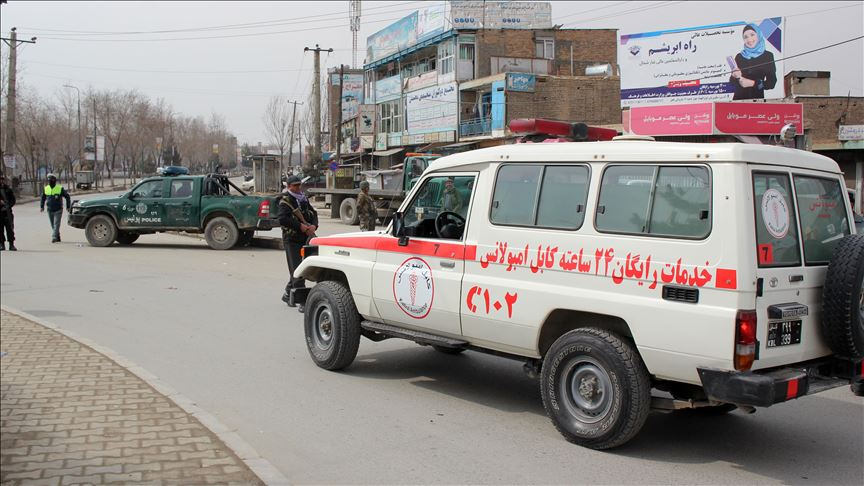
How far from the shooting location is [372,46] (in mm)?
62562

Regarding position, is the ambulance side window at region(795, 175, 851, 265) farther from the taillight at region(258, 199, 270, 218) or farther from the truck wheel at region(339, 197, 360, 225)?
the truck wheel at region(339, 197, 360, 225)

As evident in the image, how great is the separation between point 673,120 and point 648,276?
1098 inches

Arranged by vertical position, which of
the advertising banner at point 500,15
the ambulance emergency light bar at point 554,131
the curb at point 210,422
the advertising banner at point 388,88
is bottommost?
the curb at point 210,422

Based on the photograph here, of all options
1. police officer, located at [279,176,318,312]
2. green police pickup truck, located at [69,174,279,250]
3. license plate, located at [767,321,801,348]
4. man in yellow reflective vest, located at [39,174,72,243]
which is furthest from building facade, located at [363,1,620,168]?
license plate, located at [767,321,801,348]

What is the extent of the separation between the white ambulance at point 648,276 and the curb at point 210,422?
1.96 metres

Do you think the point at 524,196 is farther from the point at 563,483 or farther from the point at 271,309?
the point at 271,309

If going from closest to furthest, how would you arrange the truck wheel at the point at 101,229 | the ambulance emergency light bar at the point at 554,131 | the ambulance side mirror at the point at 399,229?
1. the ambulance emergency light bar at the point at 554,131
2. the ambulance side mirror at the point at 399,229
3. the truck wheel at the point at 101,229

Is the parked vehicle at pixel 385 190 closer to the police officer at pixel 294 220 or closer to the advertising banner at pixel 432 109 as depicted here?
the police officer at pixel 294 220

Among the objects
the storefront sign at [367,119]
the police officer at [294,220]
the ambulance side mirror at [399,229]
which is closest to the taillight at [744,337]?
the ambulance side mirror at [399,229]

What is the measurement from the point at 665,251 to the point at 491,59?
46.3 meters

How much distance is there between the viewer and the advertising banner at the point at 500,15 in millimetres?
49688

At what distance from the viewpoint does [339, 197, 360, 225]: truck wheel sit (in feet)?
95.5

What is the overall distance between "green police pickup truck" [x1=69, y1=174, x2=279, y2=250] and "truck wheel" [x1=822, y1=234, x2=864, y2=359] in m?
15.0

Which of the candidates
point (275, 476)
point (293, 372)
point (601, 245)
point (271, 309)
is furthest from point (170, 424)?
point (271, 309)
